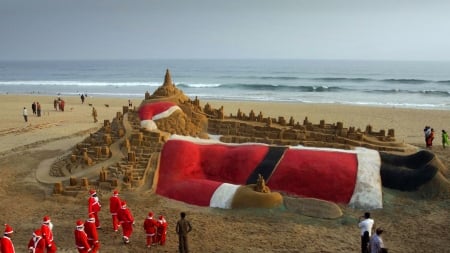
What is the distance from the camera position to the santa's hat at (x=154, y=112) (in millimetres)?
16984

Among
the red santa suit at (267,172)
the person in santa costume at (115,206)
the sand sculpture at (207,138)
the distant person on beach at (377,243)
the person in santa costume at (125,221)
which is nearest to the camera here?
the distant person on beach at (377,243)

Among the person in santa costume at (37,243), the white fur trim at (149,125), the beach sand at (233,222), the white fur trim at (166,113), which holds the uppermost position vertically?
the white fur trim at (166,113)

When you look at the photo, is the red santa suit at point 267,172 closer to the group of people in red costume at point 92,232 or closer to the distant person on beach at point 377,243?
the group of people in red costume at point 92,232

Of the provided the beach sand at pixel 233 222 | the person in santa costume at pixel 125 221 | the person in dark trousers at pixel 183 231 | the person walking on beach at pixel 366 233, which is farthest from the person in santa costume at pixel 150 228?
the person walking on beach at pixel 366 233

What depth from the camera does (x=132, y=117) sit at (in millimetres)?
17906

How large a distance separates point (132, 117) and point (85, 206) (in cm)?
479

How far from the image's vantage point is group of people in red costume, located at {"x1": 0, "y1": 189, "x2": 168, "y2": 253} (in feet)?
32.8

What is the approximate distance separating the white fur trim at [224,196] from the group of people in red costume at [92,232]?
234cm

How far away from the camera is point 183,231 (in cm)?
1066

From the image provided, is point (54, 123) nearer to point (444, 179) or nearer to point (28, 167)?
point (28, 167)

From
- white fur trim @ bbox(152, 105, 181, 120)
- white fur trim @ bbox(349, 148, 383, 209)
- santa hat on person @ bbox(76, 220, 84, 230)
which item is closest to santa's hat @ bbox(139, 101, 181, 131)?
white fur trim @ bbox(152, 105, 181, 120)

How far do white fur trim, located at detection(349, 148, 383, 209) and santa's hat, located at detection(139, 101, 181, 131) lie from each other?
23.6 feet

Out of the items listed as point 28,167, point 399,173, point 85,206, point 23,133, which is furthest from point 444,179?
point 23,133

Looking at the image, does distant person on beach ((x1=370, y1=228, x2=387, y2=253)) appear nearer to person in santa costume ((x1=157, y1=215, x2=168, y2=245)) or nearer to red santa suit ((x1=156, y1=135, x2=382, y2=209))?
red santa suit ((x1=156, y1=135, x2=382, y2=209))
